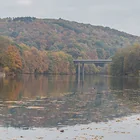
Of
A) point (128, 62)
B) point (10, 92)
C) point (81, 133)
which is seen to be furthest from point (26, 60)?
point (81, 133)

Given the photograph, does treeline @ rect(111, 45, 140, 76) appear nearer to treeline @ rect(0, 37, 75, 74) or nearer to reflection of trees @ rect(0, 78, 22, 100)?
treeline @ rect(0, 37, 75, 74)

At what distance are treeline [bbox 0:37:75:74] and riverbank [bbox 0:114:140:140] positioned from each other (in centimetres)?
9695

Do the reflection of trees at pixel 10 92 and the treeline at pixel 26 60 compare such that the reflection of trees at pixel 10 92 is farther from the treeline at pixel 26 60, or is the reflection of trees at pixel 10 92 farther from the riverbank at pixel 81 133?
the treeline at pixel 26 60

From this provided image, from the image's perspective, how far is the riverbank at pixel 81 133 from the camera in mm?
21094

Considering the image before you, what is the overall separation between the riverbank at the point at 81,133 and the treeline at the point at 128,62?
374 feet

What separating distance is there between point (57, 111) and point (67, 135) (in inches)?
406

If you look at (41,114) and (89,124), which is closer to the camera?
(89,124)

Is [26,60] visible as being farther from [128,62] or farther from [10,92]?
[10,92]

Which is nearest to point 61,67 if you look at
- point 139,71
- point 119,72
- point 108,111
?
point 119,72

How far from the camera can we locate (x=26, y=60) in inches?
6196

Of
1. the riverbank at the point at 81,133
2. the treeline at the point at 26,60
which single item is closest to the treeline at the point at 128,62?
the treeline at the point at 26,60

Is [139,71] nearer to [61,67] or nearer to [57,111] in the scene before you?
[61,67]

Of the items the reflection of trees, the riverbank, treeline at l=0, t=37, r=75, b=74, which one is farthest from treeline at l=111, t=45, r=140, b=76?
the riverbank

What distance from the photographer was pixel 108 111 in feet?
109
